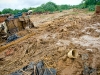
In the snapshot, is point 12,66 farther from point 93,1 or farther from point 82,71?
point 93,1

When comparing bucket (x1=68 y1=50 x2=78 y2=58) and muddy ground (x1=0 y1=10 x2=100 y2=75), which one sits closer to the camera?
muddy ground (x1=0 y1=10 x2=100 y2=75)

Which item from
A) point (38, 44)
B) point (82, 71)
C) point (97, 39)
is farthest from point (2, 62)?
point (97, 39)

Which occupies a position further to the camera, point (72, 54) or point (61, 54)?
point (61, 54)

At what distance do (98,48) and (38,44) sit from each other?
123 inches

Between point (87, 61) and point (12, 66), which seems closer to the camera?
point (87, 61)

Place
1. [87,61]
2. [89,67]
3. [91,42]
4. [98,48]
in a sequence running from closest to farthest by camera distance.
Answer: [89,67], [87,61], [98,48], [91,42]

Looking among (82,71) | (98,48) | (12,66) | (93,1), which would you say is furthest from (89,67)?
(93,1)

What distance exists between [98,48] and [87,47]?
500 mm

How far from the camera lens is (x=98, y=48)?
660 centimetres

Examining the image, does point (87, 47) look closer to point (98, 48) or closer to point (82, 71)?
point (98, 48)

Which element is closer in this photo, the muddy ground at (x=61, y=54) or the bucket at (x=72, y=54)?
the muddy ground at (x=61, y=54)

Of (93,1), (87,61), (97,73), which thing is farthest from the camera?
(93,1)

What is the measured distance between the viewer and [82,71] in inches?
193

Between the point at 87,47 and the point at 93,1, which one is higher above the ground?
the point at 93,1
